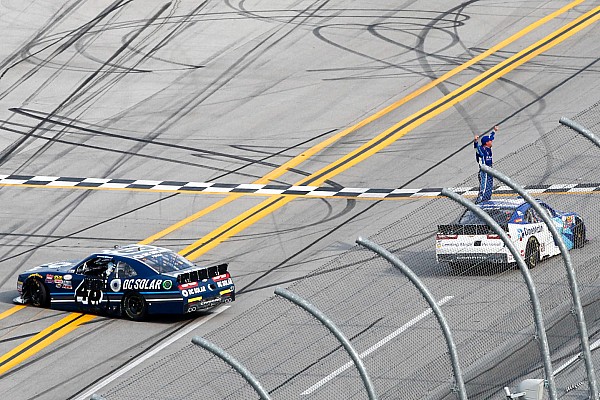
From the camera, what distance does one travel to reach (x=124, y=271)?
63.0ft

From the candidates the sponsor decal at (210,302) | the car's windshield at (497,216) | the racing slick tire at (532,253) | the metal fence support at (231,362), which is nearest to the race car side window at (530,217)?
the car's windshield at (497,216)

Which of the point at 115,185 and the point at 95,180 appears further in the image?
the point at 95,180

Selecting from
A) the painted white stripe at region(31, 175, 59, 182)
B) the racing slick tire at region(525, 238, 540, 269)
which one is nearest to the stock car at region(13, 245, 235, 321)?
the racing slick tire at region(525, 238, 540, 269)

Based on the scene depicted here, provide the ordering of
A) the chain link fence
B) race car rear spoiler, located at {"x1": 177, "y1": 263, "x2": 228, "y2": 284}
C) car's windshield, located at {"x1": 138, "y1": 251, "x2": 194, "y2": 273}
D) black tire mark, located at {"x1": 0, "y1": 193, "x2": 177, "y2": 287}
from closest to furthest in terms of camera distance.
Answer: the chain link fence
race car rear spoiler, located at {"x1": 177, "y1": 263, "x2": 228, "y2": 284}
car's windshield, located at {"x1": 138, "y1": 251, "x2": 194, "y2": 273}
black tire mark, located at {"x1": 0, "y1": 193, "x2": 177, "y2": 287}

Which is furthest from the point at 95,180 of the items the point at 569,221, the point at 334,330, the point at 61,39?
the point at 334,330

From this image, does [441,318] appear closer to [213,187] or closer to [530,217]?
[530,217]

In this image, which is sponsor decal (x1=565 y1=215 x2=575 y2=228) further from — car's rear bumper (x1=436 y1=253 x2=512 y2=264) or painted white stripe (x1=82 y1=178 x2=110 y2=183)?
painted white stripe (x1=82 y1=178 x2=110 y2=183)

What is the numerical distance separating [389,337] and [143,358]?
681 cm

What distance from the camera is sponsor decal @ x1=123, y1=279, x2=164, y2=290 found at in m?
18.7

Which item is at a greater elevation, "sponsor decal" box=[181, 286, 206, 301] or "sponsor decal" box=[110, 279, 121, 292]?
"sponsor decal" box=[110, 279, 121, 292]

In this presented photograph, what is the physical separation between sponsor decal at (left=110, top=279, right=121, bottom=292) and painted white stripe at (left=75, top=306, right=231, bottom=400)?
4.05 feet

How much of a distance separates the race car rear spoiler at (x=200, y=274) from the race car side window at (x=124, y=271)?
857 mm

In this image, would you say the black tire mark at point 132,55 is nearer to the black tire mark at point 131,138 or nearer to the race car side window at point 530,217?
the black tire mark at point 131,138

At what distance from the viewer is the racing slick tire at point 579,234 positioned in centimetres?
1346
